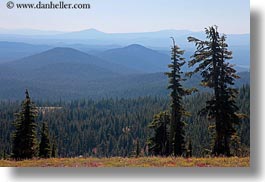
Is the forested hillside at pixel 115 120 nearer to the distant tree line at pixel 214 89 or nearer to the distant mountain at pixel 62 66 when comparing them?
the distant tree line at pixel 214 89

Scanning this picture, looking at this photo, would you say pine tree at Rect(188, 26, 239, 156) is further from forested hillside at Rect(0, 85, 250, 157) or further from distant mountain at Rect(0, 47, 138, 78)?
distant mountain at Rect(0, 47, 138, 78)

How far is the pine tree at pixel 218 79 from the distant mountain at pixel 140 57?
1.36 m

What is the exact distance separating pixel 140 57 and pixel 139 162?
4738 mm

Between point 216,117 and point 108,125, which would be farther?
point 108,125

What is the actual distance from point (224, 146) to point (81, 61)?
7.48 m

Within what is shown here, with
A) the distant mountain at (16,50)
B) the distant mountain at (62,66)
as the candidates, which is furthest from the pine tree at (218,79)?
the distant mountain at (16,50)

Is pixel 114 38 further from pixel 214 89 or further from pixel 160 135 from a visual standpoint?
pixel 160 135

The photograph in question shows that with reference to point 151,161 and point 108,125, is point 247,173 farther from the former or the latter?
point 108,125

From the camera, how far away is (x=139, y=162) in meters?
15.7

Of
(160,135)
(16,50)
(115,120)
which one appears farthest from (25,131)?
(115,120)

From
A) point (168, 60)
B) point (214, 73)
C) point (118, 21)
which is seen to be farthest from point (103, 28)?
→ point (214, 73)

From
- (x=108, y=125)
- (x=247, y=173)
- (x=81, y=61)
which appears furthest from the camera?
(x=108, y=125)

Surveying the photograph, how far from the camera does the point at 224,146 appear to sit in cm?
1764

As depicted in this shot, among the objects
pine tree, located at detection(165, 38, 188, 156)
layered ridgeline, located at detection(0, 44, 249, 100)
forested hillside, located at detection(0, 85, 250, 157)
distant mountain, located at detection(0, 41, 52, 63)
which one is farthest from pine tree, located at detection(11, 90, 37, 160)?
pine tree, located at detection(165, 38, 188, 156)
